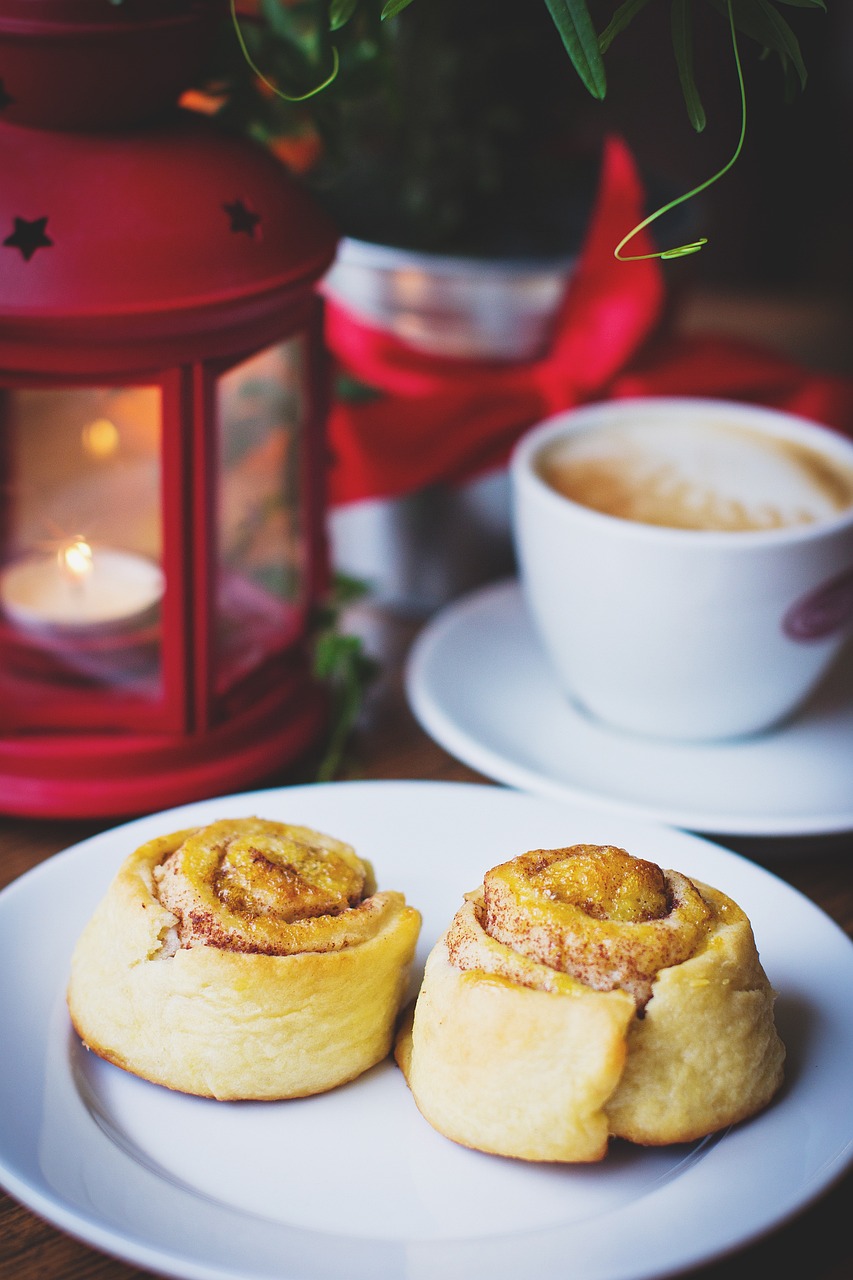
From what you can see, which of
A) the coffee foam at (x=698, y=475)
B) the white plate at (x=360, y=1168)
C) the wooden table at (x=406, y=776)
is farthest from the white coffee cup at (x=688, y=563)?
the white plate at (x=360, y=1168)

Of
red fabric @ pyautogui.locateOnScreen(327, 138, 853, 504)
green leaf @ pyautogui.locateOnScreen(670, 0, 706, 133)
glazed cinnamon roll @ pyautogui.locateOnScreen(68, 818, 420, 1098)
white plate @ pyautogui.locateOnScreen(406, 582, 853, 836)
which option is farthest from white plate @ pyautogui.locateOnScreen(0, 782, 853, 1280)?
red fabric @ pyautogui.locateOnScreen(327, 138, 853, 504)

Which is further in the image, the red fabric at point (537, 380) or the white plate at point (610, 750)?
the red fabric at point (537, 380)

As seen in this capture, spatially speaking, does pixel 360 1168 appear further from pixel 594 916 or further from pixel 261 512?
pixel 261 512

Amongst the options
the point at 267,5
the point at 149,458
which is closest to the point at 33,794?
the point at 149,458

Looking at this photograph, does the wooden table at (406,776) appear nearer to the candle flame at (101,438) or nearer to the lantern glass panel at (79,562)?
the lantern glass panel at (79,562)

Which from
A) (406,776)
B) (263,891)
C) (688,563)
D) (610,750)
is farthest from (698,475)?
(263,891)

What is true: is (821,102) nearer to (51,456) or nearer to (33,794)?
(51,456)

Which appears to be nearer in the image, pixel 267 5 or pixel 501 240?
pixel 267 5
